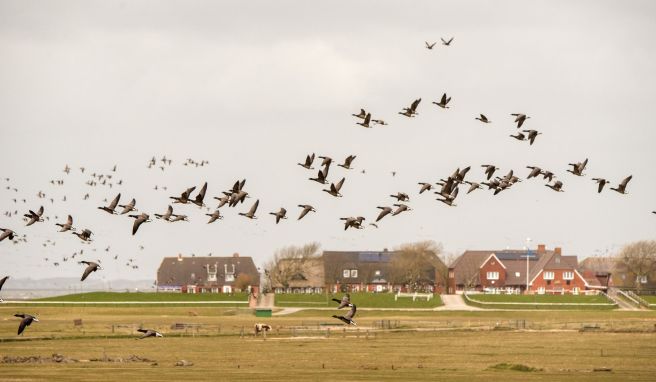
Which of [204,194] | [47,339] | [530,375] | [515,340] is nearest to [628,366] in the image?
[530,375]

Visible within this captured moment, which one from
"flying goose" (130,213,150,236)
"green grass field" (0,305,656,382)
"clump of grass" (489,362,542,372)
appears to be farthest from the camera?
"clump of grass" (489,362,542,372)

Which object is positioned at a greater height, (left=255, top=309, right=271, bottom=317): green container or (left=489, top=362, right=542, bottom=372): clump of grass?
(left=255, top=309, right=271, bottom=317): green container

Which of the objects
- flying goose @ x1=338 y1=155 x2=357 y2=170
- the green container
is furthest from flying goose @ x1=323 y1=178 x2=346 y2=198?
the green container

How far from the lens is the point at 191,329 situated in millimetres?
132625

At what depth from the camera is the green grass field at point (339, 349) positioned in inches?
3430

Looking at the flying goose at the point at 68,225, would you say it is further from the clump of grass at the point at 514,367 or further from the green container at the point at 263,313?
the green container at the point at 263,313

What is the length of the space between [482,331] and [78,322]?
137 ft

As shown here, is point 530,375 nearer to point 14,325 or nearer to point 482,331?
point 482,331

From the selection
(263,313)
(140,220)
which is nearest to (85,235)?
(140,220)

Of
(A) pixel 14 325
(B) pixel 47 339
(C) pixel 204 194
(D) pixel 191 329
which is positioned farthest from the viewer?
(A) pixel 14 325

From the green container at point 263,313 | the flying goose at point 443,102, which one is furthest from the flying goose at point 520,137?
the green container at point 263,313

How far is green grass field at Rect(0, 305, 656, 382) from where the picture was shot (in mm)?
87125

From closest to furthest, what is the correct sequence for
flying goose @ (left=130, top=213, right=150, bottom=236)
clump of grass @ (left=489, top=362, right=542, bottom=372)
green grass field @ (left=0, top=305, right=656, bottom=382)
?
flying goose @ (left=130, top=213, right=150, bottom=236), green grass field @ (left=0, top=305, right=656, bottom=382), clump of grass @ (left=489, top=362, right=542, bottom=372)

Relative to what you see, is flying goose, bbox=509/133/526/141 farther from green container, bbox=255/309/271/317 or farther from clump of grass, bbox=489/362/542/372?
green container, bbox=255/309/271/317
